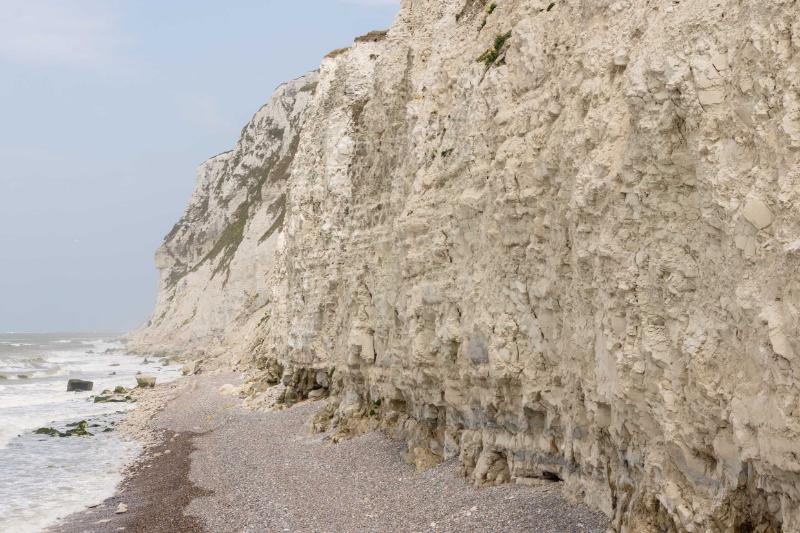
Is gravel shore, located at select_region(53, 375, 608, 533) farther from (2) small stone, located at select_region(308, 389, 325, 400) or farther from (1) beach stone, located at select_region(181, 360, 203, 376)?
(1) beach stone, located at select_region(181, 360, 203, 376)

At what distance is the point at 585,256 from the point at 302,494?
10.9 meters

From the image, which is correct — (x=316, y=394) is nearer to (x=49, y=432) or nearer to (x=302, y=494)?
(x=302, y=494)

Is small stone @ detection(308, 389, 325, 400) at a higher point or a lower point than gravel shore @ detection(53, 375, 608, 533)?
higher

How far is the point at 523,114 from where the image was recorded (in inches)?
603

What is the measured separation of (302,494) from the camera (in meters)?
18.5

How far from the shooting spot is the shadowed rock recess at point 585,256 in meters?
8.34

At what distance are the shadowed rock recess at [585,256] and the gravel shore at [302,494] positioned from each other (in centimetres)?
84

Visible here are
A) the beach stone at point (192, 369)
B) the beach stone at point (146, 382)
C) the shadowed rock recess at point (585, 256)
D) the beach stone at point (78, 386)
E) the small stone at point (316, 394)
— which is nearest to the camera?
the shadowed rock recess at point (585, 256)

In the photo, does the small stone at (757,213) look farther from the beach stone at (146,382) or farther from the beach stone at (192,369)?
the beach stone at (192,369)

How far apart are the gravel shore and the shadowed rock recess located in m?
0.84

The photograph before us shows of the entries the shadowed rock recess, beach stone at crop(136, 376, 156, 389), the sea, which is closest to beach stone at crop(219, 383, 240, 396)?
the sea

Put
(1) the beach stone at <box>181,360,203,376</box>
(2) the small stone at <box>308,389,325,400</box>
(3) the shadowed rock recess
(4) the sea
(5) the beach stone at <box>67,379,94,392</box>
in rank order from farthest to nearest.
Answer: (1) the beach stone at <box>181,360,203,376</box>, (5) the beach stone at <box>67,379,94,392</box>, (2) the small stone at <box>308,389,325,400</box>, (4) the sea, (3) the shadowed rock recess

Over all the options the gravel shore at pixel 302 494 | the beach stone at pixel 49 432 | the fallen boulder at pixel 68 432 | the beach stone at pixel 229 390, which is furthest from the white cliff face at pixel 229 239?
the gravel shore at pixel 302 494

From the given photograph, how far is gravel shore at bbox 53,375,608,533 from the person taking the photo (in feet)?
45.7
